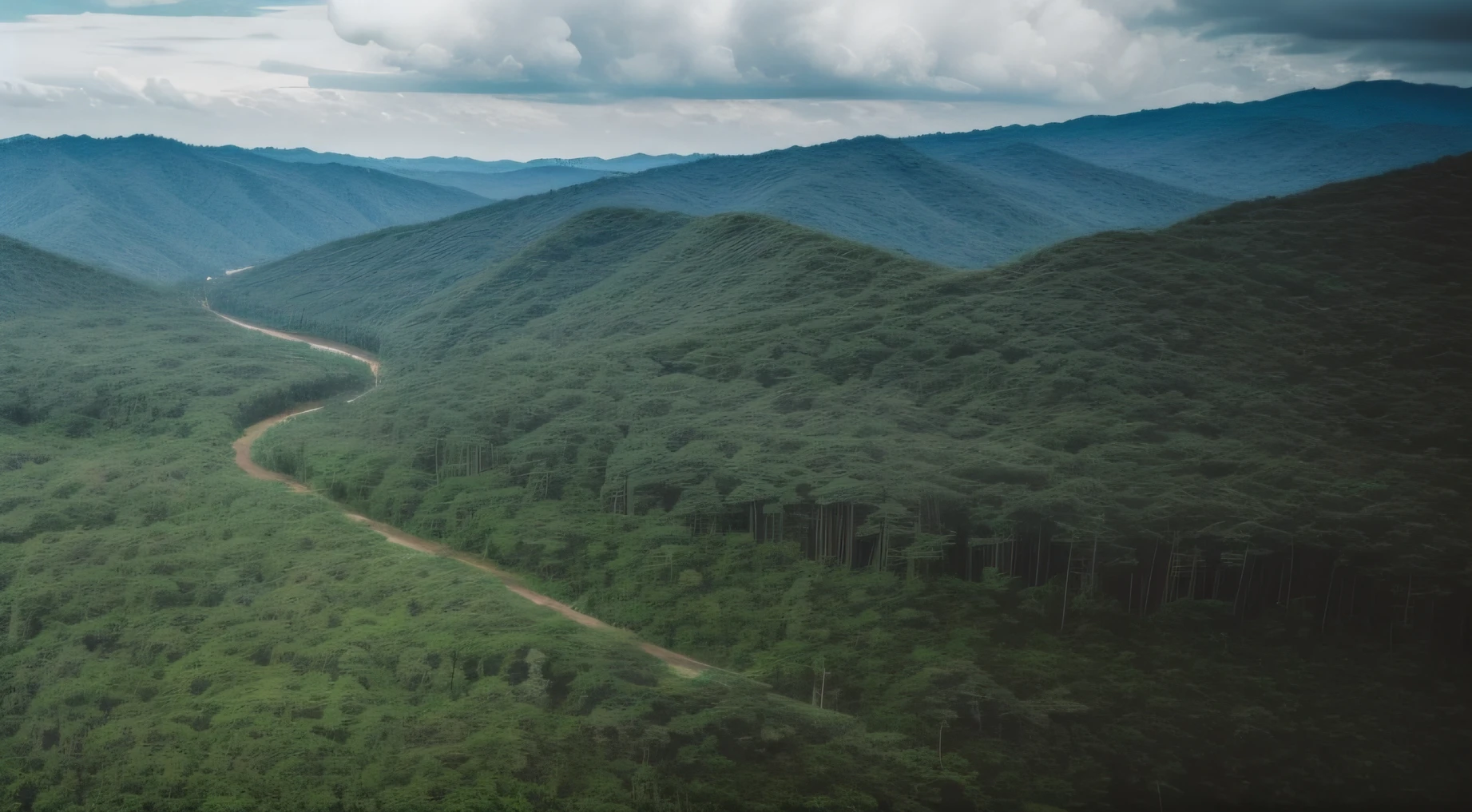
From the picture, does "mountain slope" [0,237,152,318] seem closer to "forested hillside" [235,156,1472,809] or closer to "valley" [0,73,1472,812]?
"valley" [0,73,1472,812]

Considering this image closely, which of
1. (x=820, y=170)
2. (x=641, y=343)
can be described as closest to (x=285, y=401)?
(x=641, y=343)

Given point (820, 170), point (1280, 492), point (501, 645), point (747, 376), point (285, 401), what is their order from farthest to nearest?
point (820, 170), point (285, 401), point (747, 376), point (1280, 492), point (501, 645)

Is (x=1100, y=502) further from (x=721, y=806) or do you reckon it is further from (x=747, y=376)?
(x=747, y=376)

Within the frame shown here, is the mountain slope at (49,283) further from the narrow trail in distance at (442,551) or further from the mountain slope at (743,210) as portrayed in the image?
the narrow trail in distance at (442,551)

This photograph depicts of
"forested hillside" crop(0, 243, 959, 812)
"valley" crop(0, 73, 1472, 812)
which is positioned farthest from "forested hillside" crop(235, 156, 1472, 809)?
"forested hillside" crop(0, 243, 959, 812)

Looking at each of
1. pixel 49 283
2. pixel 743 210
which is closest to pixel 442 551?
pixel 743 210

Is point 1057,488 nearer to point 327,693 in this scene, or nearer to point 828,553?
point 828,553
